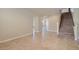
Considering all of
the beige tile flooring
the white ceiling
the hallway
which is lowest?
the beige tile flooring

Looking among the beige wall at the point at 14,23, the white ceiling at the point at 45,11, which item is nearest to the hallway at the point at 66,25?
the white ceiling at the point at 45,11

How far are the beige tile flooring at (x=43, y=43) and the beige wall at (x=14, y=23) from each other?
12 centimetres

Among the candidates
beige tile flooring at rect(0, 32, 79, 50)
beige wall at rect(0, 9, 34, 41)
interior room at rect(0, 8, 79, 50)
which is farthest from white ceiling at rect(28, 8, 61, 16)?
beige tile flooring at rect(0, 32, 79, 50)

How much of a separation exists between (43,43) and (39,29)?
248 mm

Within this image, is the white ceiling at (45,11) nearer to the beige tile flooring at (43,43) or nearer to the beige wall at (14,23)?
the beige wall at (14,23)

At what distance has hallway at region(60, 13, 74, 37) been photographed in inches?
79.0

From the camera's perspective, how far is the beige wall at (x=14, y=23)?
198 centimetres

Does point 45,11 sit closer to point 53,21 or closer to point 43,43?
point 53,21

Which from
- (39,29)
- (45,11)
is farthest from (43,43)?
(45,11)

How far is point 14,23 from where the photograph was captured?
202cm

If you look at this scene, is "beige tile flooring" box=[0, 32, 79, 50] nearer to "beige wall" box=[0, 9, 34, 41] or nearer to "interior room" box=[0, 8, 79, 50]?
"interior room" box=[0, 8, 79, 50]
